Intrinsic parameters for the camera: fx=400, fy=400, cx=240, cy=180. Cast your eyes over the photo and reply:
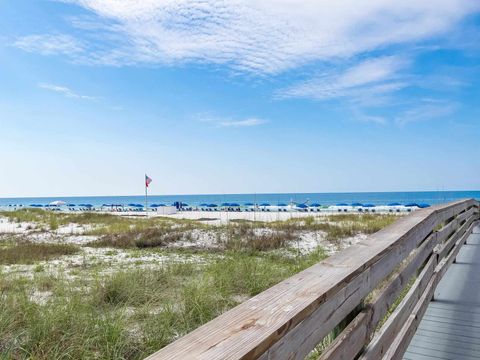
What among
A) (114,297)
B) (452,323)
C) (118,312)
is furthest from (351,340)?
(114,297)

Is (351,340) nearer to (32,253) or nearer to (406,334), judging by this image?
(406,334)

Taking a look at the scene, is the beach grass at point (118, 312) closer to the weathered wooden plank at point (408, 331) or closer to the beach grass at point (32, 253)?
the weathered wooden plank at point (408, 331)

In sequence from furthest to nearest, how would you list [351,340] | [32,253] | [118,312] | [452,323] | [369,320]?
[32,253] → [118,312] → [452,323] → [369,320] → [351,340]

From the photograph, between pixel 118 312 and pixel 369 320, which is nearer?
pixel 369 320

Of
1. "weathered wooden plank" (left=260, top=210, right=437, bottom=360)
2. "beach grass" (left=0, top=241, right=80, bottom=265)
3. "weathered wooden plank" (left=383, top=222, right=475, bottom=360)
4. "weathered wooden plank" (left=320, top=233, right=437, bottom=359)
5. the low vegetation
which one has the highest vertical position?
"weathered wooden plank" (left=260, top=210, right=437, bottom=360)

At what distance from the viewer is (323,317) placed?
1.48 meters

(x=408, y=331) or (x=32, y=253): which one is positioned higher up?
(x=408, y=331)

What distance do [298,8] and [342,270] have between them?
1135 centimetres

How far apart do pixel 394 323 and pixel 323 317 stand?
1.46m

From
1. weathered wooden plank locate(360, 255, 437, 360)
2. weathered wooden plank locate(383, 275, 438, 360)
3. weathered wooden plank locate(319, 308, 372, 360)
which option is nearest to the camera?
weathered wooden plank locate(319, 308, 372, 360)

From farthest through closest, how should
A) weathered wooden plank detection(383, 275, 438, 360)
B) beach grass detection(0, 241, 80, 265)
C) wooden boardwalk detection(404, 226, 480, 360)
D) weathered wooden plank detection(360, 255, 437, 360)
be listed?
beach grass detection(0, 241, 80, 265) < wooden boardwalk detection(404, 226, 480, 360) < weathered wooden plank detection(383, 275, 438, 360) < weathered wooden plank detection(360, 255, 437, 360)

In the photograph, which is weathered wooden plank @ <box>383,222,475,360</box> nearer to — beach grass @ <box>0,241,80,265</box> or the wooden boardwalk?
the wooden boardwalk

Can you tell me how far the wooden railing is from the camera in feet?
3.39

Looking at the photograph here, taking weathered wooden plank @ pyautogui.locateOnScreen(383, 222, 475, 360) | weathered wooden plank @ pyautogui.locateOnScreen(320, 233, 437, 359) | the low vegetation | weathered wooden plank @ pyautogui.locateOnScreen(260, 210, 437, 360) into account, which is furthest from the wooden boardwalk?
weathered wooden plank @ pyautogui.locateOnScreen(260, 210, 437, 360)
